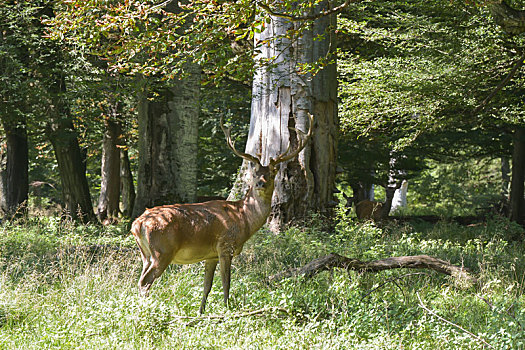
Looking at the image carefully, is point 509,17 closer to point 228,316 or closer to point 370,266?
point 370,266

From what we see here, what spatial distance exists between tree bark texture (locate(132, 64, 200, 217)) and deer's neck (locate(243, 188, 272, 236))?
18.7 feet

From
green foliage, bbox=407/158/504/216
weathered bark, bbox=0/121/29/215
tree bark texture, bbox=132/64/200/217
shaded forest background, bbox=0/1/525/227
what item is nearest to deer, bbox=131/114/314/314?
shaded forest background, bbox=0/1/525/227

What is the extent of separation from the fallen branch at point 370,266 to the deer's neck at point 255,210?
859 mm

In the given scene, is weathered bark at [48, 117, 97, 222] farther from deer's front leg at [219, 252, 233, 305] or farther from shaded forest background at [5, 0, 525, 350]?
deer's front leg at [219, 252, 233, 305]

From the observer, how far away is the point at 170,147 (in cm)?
1169

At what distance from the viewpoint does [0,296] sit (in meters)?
5.63

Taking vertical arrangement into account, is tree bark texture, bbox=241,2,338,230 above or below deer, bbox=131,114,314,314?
above

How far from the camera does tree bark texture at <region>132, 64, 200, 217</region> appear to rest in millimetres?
11688

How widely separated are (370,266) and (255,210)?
1720 mm

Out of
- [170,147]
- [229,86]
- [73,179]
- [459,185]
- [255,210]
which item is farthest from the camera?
[459,185]

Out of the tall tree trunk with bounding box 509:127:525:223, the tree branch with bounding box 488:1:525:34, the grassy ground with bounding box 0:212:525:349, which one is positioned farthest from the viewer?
the tall tree trunk with bounding box 509:127:525:223

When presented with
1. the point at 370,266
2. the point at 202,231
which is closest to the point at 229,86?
the point at 370,266

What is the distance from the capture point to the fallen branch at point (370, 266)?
6.62 m

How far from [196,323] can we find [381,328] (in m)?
1.69
